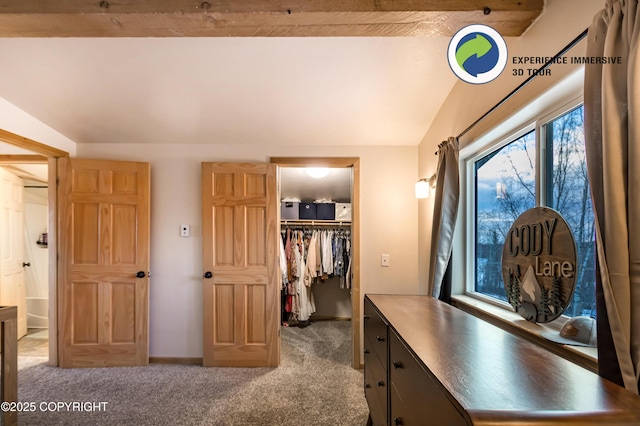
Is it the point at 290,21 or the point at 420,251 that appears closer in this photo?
the point at 290,21

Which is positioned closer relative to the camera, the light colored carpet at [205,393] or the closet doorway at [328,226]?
the light colored carpet at [205,393]

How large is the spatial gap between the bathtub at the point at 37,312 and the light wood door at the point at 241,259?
9.29 feet

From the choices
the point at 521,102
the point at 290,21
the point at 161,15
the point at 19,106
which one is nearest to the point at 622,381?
the point at 521,102

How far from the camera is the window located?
1317mm

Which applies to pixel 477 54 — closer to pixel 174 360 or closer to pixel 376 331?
pixel 376 331

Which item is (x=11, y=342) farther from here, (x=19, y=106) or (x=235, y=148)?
(x=235, y=148)

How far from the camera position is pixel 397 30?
61.6 inches

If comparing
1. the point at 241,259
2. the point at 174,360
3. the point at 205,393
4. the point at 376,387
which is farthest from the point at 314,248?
the point at 376,387

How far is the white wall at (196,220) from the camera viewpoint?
2916 millimetres

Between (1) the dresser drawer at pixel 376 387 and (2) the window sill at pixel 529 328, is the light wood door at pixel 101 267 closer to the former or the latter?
(1) the dresser drawer at pixel 376 387

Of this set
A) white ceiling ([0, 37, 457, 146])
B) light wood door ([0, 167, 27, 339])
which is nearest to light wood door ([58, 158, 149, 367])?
white ceiling ([0, 37, 457, 146])

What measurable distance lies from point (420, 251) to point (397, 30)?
6.34ft

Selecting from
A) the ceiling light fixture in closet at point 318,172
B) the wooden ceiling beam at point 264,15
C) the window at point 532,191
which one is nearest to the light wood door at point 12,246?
the wooden ceiling beam at point 264,15

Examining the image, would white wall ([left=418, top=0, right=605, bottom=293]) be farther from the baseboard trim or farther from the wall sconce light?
the baseboard trim
